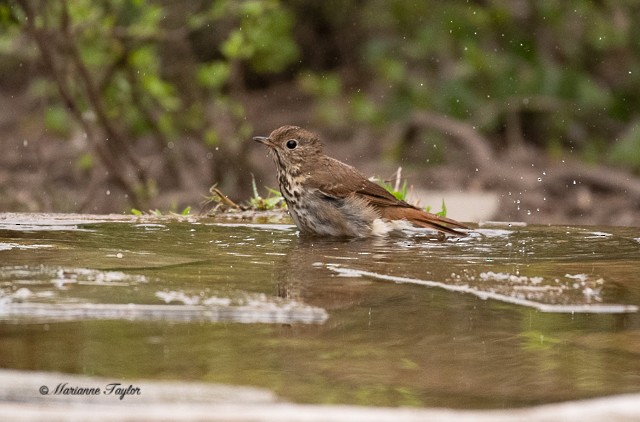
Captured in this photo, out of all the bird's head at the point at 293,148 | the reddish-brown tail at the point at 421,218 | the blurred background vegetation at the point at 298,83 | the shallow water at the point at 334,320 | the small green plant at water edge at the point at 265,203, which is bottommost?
the shallow water at the point at 334,320

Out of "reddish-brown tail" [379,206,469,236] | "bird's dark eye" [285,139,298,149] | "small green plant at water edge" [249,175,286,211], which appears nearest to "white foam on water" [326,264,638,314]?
"reddish-brown tail" [379,206,469,236]

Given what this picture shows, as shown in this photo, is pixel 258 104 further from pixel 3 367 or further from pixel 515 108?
pixel 3 367

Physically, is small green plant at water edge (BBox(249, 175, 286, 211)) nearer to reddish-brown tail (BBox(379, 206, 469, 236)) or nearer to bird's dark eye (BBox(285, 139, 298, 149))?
bird's dark eye (BBox(285, 139, 298, 149))

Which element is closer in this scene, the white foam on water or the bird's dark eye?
the white foam on water

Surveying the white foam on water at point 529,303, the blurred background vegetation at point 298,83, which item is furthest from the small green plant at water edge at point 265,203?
the blurred background vegetation at point 298,83

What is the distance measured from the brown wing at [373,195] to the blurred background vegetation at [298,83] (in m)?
3.65

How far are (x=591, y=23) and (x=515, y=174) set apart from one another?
175 centimetres

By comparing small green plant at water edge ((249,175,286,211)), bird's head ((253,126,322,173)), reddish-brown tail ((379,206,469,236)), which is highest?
bird's head ((253,126,322,173))

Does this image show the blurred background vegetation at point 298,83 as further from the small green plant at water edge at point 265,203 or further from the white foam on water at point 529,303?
the white foam on water at point 529,303

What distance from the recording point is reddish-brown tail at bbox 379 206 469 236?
503 centimetres

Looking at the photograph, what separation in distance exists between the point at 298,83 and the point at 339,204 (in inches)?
354

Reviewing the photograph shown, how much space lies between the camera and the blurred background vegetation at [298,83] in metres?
9.30

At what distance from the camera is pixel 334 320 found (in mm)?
2709

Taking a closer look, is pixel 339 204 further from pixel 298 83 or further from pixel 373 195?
pixel 298 83
